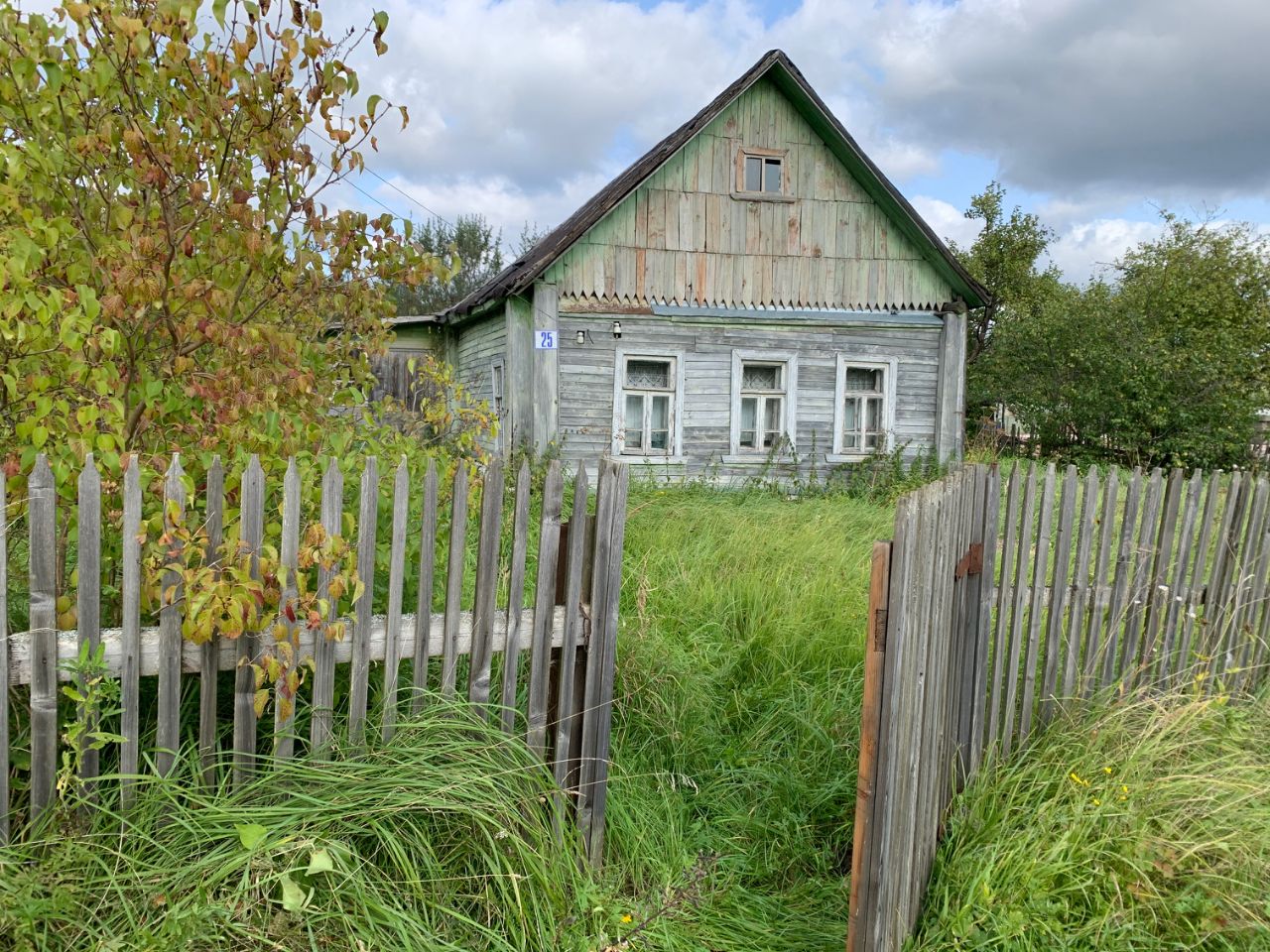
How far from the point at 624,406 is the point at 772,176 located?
3.62 meters

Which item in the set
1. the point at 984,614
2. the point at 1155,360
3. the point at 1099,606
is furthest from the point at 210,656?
the point at 1155,360

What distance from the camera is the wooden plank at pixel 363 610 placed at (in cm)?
255

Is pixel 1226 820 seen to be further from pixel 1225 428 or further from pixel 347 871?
pixel 1225 428

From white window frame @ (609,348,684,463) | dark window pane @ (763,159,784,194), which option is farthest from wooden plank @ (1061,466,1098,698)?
dark window pane @ (763,159,784,194)

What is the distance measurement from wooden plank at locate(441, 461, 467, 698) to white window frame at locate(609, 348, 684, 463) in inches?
332

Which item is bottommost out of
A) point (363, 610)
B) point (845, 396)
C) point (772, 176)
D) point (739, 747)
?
point (739, 747)

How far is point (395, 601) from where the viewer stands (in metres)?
2.66

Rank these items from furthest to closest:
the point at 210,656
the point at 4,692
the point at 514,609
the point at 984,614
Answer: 1. the point at 984,614
2. the point at 514,609
3. the point at 210,656
4. the point at 4,692

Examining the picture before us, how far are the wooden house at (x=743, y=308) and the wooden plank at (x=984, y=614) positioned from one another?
793 centimetres

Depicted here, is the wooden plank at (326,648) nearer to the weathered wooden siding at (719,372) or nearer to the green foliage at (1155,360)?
the weathered wooden siding at (719,372)

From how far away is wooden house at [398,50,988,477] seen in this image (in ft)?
36.1

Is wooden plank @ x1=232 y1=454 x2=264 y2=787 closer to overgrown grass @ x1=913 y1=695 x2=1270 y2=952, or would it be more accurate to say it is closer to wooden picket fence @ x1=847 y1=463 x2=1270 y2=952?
wooden picket fence @ x1=847 y1=463 x2=1270 y2=952

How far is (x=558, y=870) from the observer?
2.64 meters

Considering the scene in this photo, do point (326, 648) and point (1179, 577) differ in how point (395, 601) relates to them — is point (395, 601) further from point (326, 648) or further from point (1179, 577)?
point (1179, 577)
